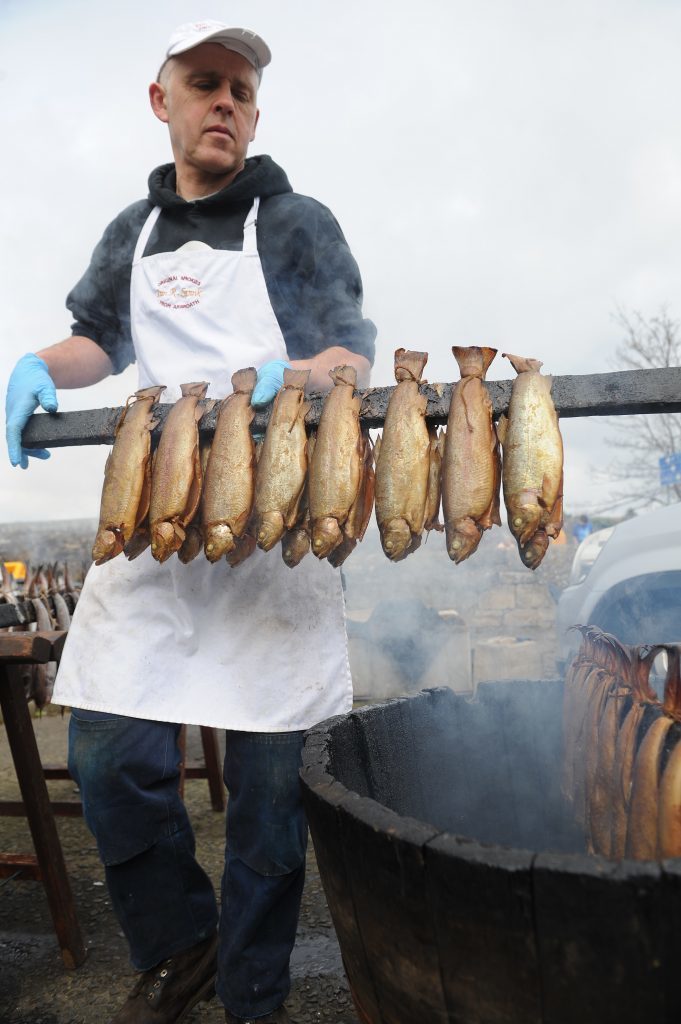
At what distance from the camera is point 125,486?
2279mm

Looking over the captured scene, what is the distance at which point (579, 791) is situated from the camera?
1905 mm

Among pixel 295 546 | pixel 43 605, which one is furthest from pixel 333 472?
pixel 43 605

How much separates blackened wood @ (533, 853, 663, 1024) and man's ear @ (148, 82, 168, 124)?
2.96 m

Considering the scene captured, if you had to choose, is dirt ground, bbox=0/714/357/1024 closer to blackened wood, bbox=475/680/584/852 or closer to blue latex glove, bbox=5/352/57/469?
blackened wood, bbox=475/680/584/852

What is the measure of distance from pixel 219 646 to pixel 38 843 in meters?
1.19

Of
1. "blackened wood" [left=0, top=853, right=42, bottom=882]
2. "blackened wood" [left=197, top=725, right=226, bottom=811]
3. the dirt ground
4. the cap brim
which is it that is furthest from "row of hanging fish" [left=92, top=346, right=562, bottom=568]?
"blackened wood" [left=197, top=725, right=226, bottom=811]

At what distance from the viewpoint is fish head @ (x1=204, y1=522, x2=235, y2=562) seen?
216 centimetres

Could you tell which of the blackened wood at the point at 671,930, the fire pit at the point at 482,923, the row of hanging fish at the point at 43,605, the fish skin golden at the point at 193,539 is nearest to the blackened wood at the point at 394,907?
the fire pit at the point at 482,923

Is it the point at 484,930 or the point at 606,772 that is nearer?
the point at 484,930

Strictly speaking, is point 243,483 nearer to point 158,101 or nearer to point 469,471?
point 469,471

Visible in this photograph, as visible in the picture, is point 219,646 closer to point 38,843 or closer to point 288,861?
point 288,861

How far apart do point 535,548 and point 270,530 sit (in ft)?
2.39

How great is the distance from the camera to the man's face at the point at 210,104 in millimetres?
2760

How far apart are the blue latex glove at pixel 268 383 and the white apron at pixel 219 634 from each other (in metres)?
0.32
